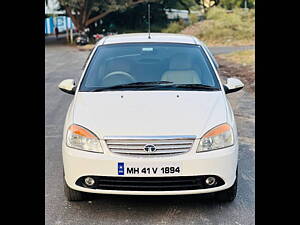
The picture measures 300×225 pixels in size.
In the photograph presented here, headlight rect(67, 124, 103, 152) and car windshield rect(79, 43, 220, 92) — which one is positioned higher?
car windshield rect(79, 43, 220, 92)

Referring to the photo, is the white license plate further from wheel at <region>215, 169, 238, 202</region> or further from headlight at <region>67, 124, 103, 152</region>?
wheel at <region>215, 169, 238, 202</region>

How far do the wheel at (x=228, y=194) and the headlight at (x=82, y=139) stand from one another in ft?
4.16

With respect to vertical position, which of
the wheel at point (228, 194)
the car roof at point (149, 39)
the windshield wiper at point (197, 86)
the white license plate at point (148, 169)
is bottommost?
the wheel at point (228, 194)

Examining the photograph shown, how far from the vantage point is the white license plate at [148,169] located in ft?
11.4

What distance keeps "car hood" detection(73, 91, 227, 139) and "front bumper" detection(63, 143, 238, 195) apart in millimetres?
198

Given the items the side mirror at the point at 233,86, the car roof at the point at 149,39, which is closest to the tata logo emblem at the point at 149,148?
the side mirror at the point at 233,86

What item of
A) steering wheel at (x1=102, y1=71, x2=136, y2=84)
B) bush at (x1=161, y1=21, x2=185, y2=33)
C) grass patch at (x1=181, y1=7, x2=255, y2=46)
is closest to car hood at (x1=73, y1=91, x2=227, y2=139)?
steering wheel at (x1=102, y1=71, x2=136, y2=84)

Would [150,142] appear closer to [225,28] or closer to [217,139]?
[217,139]

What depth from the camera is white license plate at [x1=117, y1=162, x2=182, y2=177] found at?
3.49 m

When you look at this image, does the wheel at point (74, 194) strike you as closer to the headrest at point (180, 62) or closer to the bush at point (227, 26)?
the headrest at point (180, 62)

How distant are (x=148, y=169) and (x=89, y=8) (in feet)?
104
